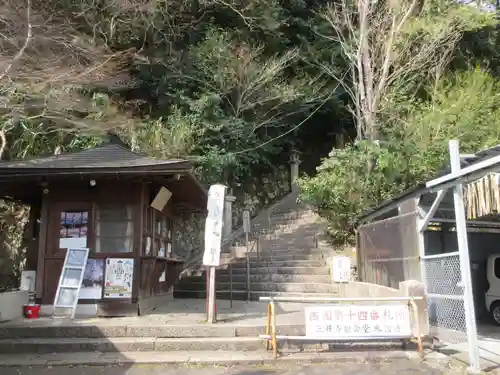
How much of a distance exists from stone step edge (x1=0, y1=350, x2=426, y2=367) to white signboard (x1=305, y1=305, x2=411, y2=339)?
37 cm

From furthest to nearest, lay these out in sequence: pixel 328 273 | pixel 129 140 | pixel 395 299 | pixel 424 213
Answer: pixel 129 140, pixel 328 273, pixel 424 213, pixel 395 299

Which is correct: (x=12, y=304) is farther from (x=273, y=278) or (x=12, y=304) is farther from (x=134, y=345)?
(x=273, y=278)

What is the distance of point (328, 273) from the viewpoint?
13.0 metres

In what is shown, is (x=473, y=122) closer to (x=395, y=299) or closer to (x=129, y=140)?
(x=395, y=299)

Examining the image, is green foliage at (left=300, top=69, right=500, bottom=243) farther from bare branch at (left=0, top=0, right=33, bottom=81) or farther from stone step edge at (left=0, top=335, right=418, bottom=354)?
bare branch at (left=0, top=0, right=33, bottom=81)

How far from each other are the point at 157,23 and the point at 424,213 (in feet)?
46.2

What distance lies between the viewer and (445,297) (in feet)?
21.3

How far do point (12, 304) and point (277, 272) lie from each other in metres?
7.41

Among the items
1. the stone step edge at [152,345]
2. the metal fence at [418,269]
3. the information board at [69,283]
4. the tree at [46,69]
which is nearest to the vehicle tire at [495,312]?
the metal fence at [418,269]

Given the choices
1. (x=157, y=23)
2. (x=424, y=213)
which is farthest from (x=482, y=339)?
(x=157, y=23)

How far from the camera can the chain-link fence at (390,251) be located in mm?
7926

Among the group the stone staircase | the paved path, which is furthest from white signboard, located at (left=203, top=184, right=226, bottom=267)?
the paved path

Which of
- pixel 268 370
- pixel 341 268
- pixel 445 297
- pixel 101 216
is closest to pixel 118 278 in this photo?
pixel 101 216

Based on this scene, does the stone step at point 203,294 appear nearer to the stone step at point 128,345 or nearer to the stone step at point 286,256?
the stone step at point 286,256
